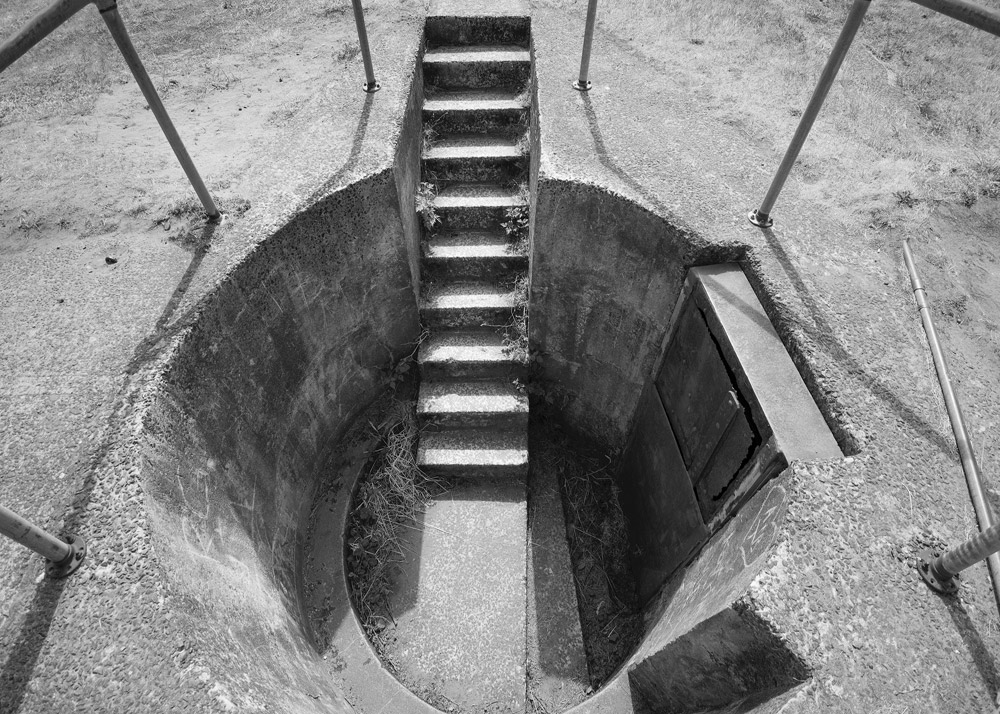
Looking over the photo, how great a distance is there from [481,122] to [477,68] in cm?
56

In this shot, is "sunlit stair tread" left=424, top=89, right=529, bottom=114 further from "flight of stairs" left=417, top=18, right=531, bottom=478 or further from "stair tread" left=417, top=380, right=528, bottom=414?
"stair tread" left=417, top=380, right=528, bottom=414

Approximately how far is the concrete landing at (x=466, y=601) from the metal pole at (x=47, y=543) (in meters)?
2.58

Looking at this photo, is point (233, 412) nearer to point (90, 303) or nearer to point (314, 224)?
point (90, 303)

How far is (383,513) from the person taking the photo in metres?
4.82

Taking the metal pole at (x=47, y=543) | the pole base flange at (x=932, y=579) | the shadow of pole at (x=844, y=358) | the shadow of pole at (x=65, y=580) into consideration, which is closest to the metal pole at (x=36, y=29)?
the shadow of pole at (x=65, y=580)

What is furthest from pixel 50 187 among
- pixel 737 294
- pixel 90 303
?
pixel 737 294

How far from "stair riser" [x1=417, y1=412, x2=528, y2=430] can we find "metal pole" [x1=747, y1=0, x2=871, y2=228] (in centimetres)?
258

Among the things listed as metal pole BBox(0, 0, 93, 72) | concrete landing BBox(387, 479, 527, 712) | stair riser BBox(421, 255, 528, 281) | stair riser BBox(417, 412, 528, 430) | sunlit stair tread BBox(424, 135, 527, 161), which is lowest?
concrete landing BBox(387, 479, 527, 712)

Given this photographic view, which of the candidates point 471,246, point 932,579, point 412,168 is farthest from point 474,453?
point 932,579

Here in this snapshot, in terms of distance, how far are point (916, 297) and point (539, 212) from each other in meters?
2.60

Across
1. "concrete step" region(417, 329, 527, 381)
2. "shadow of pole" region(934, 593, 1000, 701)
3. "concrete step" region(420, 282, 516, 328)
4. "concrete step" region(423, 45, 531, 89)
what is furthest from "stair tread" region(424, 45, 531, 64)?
"shadow of pole" region(934, 593, 1000, 701)

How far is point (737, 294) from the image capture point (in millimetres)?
3482

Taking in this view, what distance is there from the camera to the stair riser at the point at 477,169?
5219mm

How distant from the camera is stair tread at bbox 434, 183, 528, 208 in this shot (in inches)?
203
